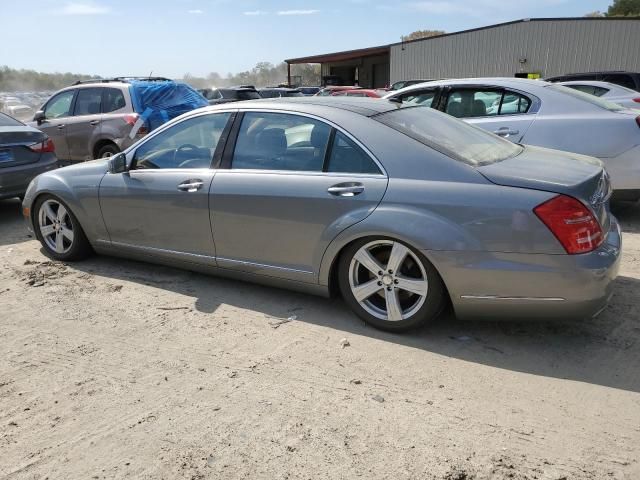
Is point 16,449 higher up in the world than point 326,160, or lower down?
lower down

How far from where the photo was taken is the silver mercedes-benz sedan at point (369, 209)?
10.3 ft

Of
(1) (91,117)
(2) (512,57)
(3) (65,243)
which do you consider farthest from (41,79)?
(3) (65,243)

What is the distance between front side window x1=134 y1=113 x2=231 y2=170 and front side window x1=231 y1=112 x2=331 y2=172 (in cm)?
26

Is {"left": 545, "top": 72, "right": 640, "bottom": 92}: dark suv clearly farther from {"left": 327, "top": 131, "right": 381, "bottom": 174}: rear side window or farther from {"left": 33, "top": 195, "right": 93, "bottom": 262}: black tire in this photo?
{"left": 33, "top": 195, "right": 93, "bottom": 262}: black tire

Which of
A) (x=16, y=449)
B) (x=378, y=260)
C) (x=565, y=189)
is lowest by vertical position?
(x=16, y=449)

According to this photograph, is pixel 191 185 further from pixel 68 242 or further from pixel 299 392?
pixel 299 392

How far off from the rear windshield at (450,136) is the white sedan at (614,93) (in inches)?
247

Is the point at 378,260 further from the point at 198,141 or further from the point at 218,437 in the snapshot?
the point at 198,141

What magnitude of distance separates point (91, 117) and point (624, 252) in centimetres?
817

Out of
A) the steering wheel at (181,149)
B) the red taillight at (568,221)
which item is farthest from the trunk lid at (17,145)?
the red taillight at (568,221)

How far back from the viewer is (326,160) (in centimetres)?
377

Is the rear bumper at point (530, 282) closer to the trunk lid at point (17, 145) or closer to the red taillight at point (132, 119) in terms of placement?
the trunk lid at point (17, 145)

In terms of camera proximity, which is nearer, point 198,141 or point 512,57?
point 198,141

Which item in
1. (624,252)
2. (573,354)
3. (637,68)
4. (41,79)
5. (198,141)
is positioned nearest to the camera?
(573,354)
